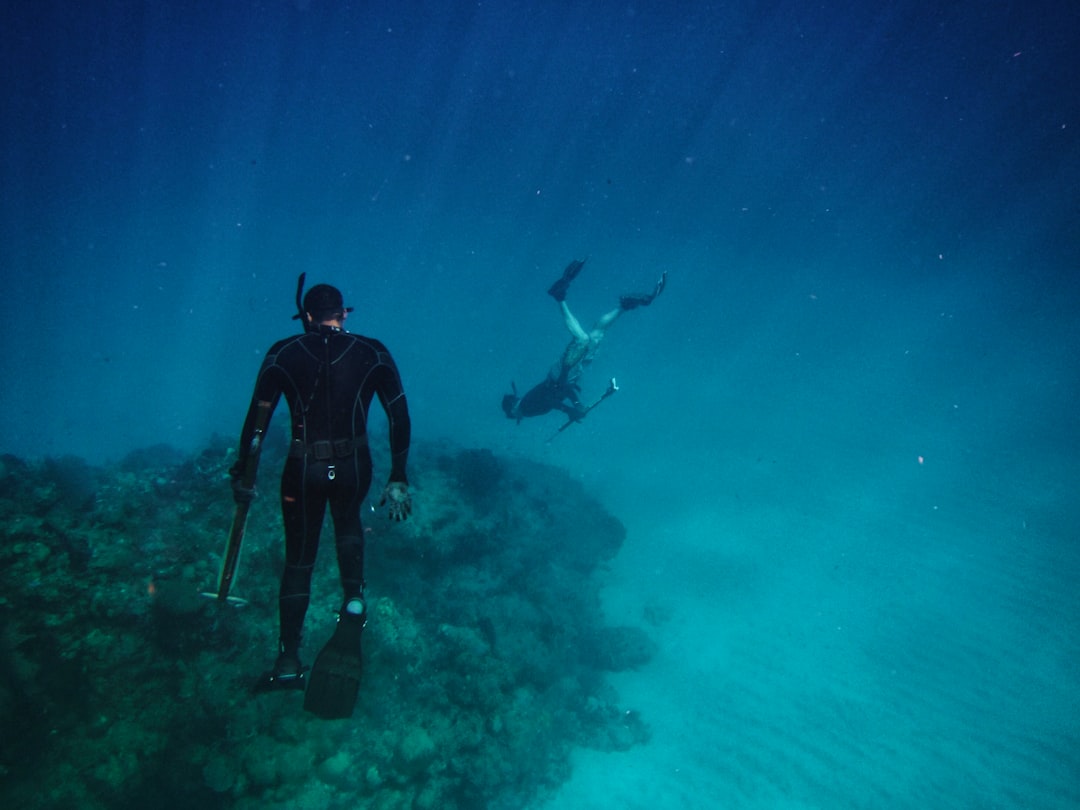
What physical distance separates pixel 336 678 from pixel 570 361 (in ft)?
34.7

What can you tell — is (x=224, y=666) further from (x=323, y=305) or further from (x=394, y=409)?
(x=323, y=305)

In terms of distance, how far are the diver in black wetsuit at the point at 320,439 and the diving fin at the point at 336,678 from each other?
16cm

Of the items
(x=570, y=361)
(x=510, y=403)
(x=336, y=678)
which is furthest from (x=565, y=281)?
(x=336, y=678)

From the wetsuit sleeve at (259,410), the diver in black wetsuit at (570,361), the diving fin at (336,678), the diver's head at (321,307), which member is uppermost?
the diver in black wetsuit at (570,361)

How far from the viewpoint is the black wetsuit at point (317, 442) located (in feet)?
10.1

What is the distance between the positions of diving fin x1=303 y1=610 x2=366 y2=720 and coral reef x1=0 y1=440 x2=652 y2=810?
8.63 ft

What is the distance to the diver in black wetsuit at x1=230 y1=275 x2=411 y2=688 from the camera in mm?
3059

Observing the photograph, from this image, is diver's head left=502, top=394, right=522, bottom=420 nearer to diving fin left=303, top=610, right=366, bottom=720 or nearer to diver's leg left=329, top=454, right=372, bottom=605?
diver's leg left=329, top=454, right=372, bottom=605

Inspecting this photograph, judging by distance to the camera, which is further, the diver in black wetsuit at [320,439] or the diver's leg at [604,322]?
the diver's leg at [604,322]

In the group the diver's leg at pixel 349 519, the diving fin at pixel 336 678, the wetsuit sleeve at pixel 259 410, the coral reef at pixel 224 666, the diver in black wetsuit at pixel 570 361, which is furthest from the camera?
the diver in black wetsuit at pixel 570 361

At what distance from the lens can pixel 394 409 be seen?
3.34m

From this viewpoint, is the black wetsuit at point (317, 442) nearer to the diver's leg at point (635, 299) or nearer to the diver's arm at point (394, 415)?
the diver's arm at point (394, 415)

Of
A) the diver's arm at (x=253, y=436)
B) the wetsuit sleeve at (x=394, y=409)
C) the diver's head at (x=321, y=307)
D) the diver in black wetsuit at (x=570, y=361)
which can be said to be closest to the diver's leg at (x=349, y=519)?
the wetsuit sleeve at (x=394, y=409)

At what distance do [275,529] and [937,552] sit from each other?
31.6 meters
